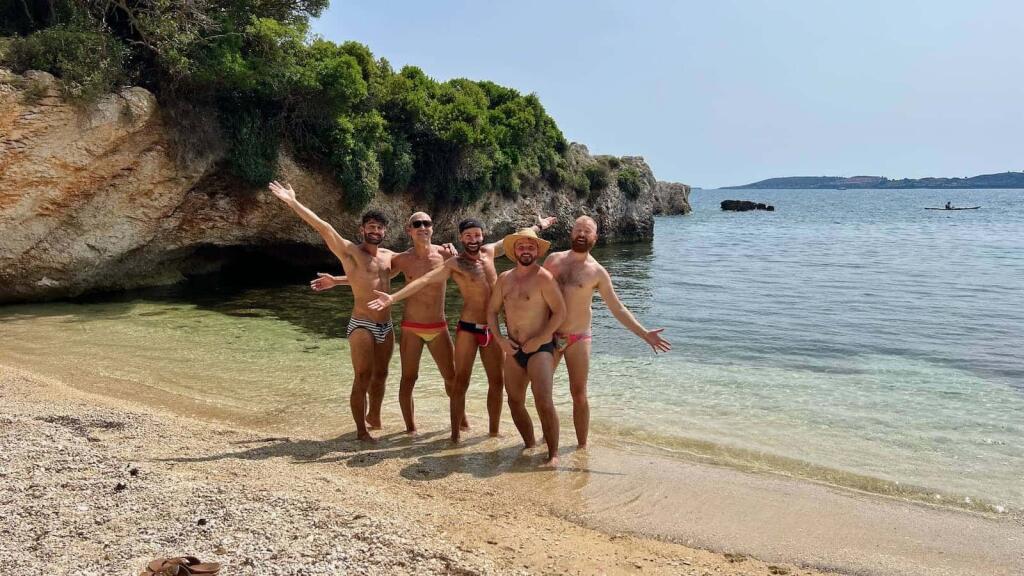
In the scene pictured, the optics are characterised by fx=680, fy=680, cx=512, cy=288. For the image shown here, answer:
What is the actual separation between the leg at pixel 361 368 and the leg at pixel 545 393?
1.53 m

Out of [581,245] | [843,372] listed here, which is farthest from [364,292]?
[843,372]

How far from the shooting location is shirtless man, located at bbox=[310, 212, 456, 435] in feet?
20.5

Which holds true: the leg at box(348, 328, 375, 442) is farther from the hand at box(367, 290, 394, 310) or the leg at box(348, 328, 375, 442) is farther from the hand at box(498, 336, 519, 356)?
the hand at box(498, 336, 519, 356)

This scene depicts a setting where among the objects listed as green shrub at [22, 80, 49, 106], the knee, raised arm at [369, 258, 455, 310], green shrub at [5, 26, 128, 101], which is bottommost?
the knee

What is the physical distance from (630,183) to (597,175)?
3389 millimetres

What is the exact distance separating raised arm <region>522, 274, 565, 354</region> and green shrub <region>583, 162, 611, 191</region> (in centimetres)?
2709

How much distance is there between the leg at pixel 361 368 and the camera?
6254 mm

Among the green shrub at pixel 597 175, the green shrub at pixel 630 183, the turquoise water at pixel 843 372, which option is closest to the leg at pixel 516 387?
the turquoise water at pixel 843 372

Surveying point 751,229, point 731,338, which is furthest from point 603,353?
point 751,229

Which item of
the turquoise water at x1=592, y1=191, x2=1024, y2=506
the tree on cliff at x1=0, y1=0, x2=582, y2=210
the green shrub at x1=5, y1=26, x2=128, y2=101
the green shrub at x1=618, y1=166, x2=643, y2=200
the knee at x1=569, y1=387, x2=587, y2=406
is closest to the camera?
the knee at x1=569, y1=387, x2=587, y2=406

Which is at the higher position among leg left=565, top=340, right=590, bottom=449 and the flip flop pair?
leg left=565, top=340, right=590, bottom=449

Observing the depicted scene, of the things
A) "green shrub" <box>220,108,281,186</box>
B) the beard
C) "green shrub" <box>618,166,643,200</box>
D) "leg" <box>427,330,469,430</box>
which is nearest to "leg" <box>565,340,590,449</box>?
the beard

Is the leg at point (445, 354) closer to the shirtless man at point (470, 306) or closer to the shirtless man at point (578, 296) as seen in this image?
the shirtless man at point (470, 306)

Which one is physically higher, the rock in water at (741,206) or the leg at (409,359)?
the rock in water at (741,206)
